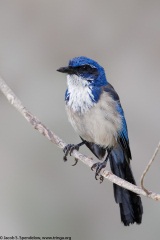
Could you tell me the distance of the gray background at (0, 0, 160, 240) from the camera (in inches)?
404

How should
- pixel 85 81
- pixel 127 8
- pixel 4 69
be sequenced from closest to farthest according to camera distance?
pixel 85 81, pixel 4 69, pixel 127 8

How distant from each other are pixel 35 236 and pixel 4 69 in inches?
138

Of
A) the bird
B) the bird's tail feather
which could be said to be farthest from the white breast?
the bird's tail feather

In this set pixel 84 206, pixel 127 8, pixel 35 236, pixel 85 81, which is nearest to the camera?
pixel 85 81

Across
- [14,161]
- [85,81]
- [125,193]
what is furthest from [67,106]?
[14,161]

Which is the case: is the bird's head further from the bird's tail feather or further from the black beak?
the bird's tail feather

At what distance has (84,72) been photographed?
8188 millimetres

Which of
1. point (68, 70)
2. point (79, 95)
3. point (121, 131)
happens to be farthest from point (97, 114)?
point (68, 70)

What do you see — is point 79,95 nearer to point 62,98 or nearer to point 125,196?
point 125,196

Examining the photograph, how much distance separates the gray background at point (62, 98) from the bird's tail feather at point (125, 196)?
169cm

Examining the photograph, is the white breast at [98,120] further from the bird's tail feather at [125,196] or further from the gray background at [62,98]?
the gray background at [62,98]

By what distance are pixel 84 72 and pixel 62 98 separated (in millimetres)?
3627

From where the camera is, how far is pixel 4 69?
1238 cm

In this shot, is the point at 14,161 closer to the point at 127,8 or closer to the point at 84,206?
the point at 84,206
